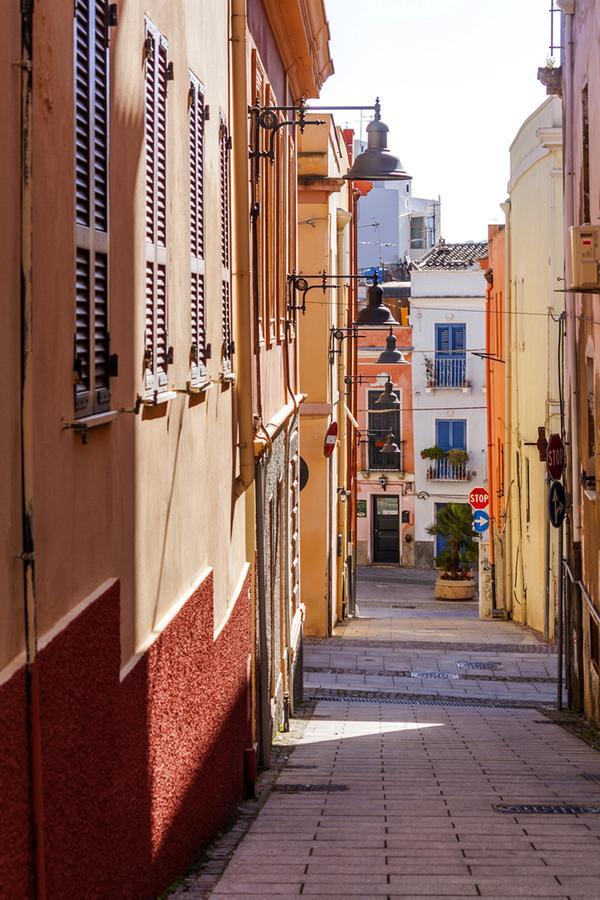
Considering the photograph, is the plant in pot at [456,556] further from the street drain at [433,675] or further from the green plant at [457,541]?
the street drain at [433,675]

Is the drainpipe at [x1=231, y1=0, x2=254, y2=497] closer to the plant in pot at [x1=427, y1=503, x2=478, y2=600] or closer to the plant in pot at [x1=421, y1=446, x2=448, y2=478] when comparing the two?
the plant in pot at [x1=427, y1=503, x2=478, y2=600]

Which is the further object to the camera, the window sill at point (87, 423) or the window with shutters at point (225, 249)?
the window with shutters at point (225, 249)

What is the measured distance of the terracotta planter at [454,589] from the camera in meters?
38.6

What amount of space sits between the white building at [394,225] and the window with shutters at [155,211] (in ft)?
182

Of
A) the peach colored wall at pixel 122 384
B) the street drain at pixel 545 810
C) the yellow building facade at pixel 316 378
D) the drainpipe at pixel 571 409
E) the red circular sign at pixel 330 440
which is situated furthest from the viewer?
the yellow building facade at pixel 316 378

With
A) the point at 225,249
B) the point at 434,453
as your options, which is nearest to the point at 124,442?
the point at 225,249

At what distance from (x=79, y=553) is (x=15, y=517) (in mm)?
942

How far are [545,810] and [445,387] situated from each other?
40.6m

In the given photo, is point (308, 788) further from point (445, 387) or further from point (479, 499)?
point (445, 387)

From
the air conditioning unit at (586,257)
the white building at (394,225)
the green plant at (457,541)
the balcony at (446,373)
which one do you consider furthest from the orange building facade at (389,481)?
the air conditioning unit at (586,257)

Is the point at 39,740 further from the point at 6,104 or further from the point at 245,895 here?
the point at 245,895

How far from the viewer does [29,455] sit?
4.29 metres

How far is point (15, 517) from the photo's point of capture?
4.18 metres

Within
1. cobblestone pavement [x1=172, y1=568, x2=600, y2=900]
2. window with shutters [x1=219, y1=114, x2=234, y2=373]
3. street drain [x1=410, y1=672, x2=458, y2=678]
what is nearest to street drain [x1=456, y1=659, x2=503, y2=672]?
cobblestone pavement [x1=172, y1=568, x2=600, y2=900]
